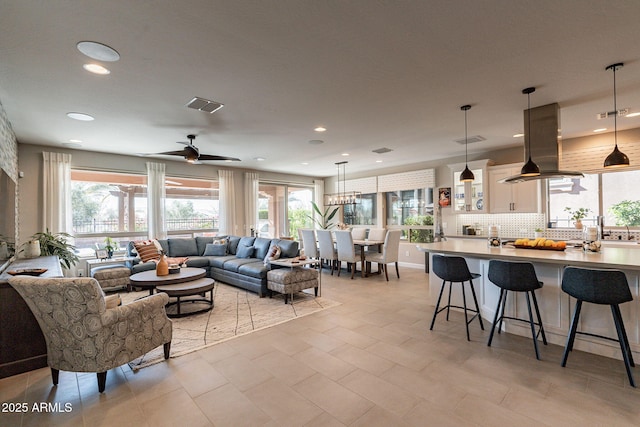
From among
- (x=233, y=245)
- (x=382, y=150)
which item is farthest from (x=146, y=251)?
(x=382, y=150)

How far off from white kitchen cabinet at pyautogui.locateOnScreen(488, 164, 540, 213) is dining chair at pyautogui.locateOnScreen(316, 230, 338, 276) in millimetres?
3534

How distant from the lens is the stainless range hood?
3.77 m

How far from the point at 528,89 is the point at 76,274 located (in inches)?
316

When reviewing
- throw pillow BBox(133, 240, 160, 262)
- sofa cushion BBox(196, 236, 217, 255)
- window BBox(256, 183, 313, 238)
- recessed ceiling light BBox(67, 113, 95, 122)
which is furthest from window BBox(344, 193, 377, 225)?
recessed ceiling light BBox(67, 113, 95, 122)

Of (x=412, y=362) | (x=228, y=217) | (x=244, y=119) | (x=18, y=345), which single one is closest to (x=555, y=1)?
(x=412, y=362)

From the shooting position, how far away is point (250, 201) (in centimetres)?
860

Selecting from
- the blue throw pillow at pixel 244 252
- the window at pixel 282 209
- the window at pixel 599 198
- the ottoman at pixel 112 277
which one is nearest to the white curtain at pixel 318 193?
the window at pixel 282 209

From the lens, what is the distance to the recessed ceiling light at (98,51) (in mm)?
2369

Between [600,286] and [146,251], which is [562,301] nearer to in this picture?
[600,286]

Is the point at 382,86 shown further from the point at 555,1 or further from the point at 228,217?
the point at 228,217

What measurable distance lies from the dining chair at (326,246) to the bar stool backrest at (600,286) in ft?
15.3

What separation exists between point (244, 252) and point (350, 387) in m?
4.49

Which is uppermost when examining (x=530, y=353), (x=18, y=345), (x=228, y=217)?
(x=228, y=217)

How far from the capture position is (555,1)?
1.95m
